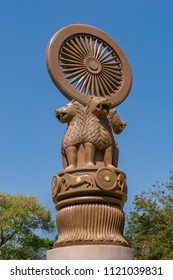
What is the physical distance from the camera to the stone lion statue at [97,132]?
36.2 ft

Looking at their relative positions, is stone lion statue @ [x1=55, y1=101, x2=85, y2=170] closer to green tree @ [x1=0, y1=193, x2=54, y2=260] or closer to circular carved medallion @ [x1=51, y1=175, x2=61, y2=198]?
circular carved medallion @ [x1=51, y1=175, x2=61, y2=198]

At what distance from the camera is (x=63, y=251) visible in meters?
10.1

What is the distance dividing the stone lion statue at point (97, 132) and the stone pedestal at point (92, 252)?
1.96 meters

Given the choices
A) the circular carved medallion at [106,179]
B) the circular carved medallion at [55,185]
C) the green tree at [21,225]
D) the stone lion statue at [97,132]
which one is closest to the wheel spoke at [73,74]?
A: the stone lion statue at [97,132]

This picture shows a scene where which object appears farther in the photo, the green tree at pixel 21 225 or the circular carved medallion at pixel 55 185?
the green tree at pixel 21 225

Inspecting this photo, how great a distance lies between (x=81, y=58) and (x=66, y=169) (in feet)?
10.2

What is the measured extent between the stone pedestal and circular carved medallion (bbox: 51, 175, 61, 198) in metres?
1.37

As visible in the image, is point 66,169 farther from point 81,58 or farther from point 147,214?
point 147,214

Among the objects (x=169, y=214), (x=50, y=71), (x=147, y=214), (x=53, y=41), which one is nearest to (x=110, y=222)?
(x=50, y=71)

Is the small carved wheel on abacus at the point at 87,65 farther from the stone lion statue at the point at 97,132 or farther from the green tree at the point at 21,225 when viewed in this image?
the green tree at the point at 21,225

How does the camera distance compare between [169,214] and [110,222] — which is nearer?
[110,222]

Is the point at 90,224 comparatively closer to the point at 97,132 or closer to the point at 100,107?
the point at 97,132

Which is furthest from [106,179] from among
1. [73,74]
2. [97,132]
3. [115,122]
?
[73,74]

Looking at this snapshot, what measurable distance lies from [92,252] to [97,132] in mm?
2830
